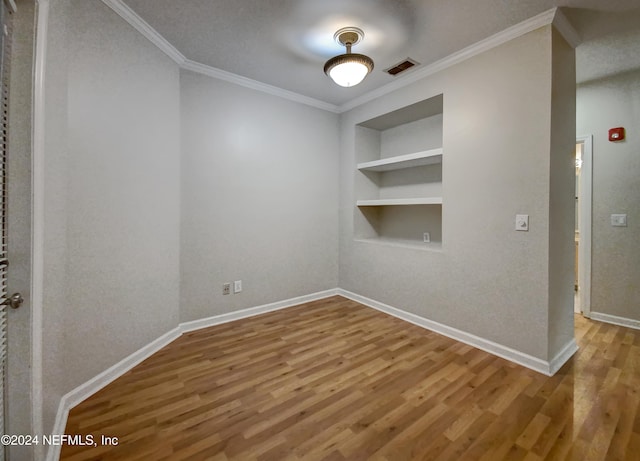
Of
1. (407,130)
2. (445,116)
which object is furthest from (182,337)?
(407,130)

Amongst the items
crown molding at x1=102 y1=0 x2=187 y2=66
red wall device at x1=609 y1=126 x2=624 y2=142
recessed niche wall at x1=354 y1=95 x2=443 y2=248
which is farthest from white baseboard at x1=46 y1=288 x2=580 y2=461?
crown molding at x1=102 y1=0 x2=187 y2=66

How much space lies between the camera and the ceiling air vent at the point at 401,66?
2709mm

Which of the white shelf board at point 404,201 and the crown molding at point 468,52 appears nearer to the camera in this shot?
the crown molding at point 468,52

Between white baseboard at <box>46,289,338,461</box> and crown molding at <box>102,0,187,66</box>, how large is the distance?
2.60 metres

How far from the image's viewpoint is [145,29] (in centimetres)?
220

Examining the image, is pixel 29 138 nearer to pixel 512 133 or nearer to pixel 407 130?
pixel 512 133

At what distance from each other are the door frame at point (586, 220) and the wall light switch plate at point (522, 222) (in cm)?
163

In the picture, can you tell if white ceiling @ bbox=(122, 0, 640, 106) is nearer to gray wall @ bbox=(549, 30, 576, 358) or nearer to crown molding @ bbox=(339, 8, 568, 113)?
crown molding @ bbox=(339, 8, 568, 113)

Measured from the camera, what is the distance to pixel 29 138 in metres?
1.18

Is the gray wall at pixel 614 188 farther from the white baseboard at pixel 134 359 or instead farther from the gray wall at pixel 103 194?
the gray wall at pixel 103 194

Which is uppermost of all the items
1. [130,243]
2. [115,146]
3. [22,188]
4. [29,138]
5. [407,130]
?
[407,130]

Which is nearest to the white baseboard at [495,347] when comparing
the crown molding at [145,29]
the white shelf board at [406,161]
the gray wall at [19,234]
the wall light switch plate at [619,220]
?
the wall light switch plate at [619,220]

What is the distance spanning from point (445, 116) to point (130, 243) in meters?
3.08

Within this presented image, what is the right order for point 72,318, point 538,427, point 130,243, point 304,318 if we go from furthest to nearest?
point 304,318
point 130,243
point 72,318
point 538,427
